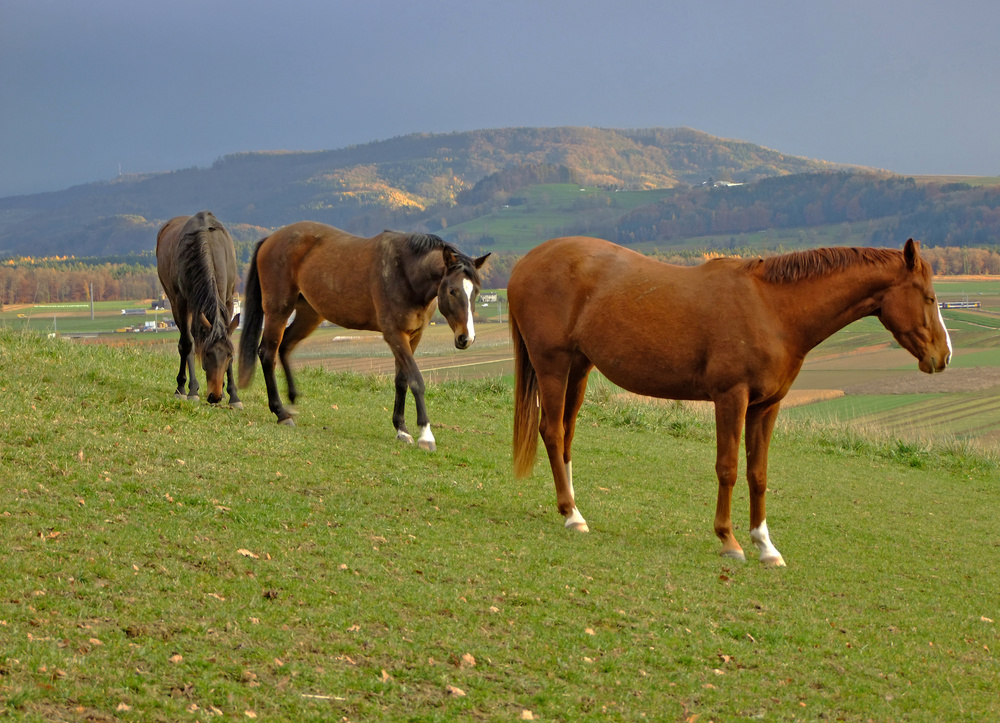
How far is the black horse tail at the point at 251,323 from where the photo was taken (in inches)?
440

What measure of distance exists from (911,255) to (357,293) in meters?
6.32

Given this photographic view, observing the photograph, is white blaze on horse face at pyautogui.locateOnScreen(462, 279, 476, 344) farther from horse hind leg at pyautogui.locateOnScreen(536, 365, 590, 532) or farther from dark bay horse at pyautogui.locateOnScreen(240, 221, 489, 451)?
horse hind leg at pyautogui.locateOnScreen(536, 365, 590, 532)

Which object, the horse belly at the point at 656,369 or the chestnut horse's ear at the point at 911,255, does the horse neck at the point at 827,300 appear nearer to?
the chestnut horse's ear at the point at 911,255

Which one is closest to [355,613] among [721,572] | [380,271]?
[721,572]

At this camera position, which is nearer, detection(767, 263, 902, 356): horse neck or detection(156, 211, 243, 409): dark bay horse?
detection(767, 263, 902, 356): horse neck

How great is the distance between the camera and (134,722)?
3.39 meters

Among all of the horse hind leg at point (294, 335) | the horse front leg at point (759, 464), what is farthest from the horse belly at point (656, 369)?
the horse hind leg at point (294, 335)

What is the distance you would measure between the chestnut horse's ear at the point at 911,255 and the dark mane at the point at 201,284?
7270 mm

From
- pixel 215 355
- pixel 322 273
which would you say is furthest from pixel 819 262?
pixel 215 355

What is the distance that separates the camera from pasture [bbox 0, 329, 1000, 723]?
13.0 ft

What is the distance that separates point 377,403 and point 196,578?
899cm

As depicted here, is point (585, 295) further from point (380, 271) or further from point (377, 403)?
point (377, 403)

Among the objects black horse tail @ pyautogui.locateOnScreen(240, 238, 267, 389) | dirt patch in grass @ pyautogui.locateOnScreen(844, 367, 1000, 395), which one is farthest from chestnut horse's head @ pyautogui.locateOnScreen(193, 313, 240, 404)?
dirt patch in grass @ pyautogui.locateOnScreen(844, 367, 1000, 395)

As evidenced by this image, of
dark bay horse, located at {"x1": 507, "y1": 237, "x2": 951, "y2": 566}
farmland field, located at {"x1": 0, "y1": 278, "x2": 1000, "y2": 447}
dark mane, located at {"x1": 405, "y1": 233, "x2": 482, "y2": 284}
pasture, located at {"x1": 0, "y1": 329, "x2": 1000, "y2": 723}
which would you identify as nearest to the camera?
pasture, located at {"x1": 0, "y1": 329, "x2": 1000, "y2": 723}
